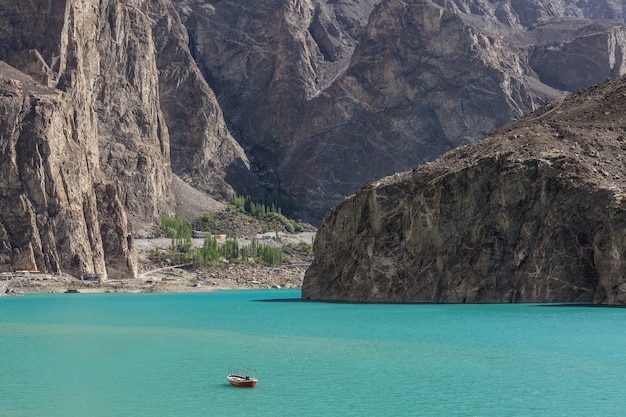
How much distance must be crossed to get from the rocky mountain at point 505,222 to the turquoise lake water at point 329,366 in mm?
15834

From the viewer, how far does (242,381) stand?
47469 mm

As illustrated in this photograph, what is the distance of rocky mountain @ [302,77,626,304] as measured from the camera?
4341 inches

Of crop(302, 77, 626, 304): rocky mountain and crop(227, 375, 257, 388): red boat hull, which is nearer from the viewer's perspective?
crop(227, 375, 257, 388): red boat hull

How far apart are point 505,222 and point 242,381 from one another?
76435 millimetres

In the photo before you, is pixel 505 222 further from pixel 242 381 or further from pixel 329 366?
pixel 242 381

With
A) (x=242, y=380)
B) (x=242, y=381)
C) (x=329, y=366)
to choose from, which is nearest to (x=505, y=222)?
(x=329, y=366)

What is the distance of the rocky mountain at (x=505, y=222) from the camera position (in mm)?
110250

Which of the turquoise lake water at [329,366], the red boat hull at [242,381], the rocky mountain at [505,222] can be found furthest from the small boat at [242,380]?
the rocky mountain at [505,222]

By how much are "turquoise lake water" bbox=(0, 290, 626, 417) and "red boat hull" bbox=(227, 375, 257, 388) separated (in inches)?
21.1

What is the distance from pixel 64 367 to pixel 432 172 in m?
81.7

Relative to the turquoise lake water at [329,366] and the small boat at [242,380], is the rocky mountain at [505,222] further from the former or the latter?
the small boat at [242,380]

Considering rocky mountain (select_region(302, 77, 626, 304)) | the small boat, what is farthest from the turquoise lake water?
rocky mountain (select_region(302, 77, 626, 304))

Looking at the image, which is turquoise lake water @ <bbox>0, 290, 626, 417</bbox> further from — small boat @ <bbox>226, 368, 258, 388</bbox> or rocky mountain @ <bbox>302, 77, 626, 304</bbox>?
rocky mountain @ <bbox>302, 77, 626, 304</bbox>

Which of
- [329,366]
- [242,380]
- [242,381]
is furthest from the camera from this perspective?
[329,366]
